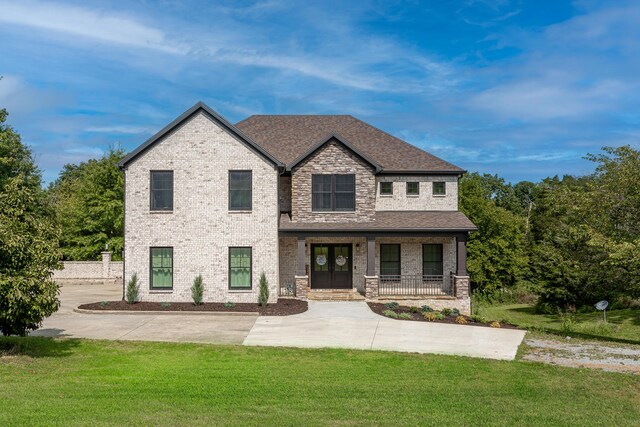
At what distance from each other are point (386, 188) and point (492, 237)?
12.4 meters

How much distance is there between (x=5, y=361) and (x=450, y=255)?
63.1 feet

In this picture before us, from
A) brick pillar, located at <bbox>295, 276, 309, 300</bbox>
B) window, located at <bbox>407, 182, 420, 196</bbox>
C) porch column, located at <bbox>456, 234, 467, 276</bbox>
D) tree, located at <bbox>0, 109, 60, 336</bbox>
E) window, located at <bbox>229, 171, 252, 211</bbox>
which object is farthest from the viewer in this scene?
window, located at <bbox>407, 182, 420, 196</bbox>

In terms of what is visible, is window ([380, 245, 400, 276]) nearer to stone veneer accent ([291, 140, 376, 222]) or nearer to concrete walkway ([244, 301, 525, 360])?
stone veneer accent ([291, 140, 376, 222])

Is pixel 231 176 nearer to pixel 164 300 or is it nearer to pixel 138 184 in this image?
pixel 138 184

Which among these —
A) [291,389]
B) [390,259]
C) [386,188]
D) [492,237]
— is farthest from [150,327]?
[492,237]

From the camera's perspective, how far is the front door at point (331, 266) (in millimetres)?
25672

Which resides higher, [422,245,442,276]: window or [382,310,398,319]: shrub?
[422,245,442,276]: window

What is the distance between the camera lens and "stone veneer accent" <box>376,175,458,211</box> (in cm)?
2573

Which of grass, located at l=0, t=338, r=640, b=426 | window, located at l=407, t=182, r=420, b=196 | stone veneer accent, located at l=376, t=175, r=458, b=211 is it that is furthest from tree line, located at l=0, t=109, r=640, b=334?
window, located at l=407, t=182, r=420, b=196

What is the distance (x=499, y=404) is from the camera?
955 cm

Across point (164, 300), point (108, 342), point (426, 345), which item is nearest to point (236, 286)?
point (164, 300)

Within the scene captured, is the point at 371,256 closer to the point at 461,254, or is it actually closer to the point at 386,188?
the point at 386,188

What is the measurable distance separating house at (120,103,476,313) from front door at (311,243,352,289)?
48 mm

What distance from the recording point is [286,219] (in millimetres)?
24703
